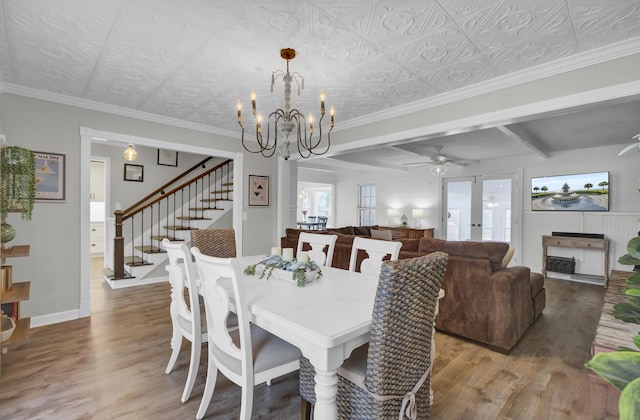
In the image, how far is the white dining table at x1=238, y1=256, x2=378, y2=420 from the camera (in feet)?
4.01

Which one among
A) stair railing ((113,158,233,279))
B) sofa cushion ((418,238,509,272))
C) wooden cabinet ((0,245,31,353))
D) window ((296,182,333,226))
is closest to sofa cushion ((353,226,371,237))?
stair railing ((113,158,233,279))

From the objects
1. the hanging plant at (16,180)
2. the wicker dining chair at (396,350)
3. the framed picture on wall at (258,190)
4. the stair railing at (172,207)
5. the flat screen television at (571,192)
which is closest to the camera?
the wicker dining chair at (396,350)

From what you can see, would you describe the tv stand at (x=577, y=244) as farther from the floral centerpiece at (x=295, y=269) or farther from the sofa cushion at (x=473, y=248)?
the floral centerpiece at (x=295, y=269)

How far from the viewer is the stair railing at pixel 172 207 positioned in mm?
5293

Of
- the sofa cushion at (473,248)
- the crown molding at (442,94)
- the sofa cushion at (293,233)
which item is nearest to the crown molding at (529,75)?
the crown molding at (442,94)

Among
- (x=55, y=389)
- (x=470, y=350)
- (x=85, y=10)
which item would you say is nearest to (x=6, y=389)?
(x=55, y=389)

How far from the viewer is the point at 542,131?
14.1 ft

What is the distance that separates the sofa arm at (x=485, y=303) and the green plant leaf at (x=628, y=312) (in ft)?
5.82

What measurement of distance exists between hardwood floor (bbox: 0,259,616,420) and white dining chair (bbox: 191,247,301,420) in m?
0.42

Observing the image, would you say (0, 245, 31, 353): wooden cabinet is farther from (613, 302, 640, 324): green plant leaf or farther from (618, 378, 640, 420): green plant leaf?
(613, 302, 640, 324): green plant leaf

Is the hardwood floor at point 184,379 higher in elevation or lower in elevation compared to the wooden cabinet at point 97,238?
lower

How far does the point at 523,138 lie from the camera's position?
421cm

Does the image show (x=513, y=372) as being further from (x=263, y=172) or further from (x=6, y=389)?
(x=263, y=172)

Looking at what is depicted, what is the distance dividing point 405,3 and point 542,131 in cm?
373
